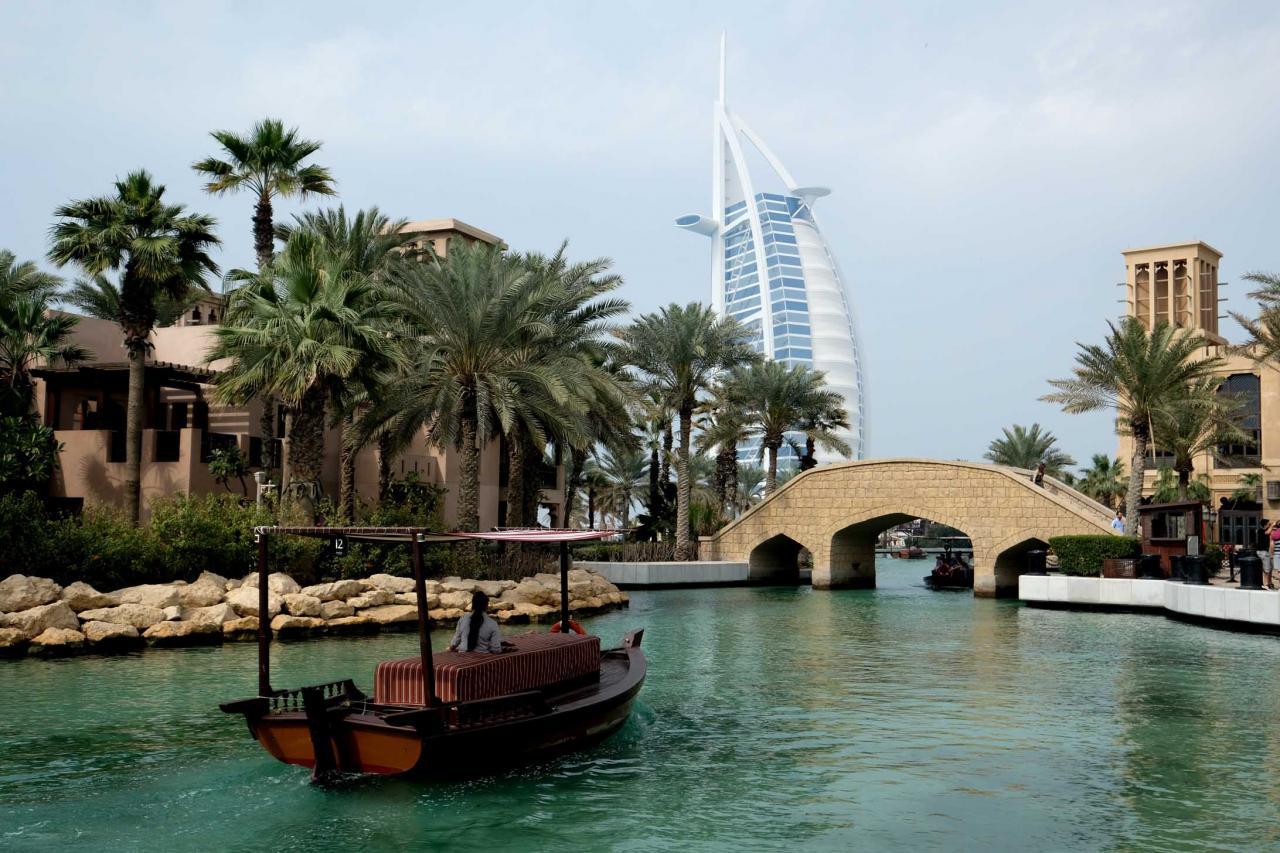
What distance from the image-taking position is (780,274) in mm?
131750

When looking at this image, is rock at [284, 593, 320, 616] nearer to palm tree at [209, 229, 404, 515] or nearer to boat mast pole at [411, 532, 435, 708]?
palm tree at [209, 229, 404, 515]

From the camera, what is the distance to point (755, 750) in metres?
13.7

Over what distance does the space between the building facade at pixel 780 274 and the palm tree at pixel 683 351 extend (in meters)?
77.7

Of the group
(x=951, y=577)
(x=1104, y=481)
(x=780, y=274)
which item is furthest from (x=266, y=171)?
(x=780, y=274)

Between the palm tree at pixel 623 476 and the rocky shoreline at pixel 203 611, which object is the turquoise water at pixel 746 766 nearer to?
the rocky shoreline at pixel 203 611

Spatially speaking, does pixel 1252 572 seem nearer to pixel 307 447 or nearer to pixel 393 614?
pixel 393 614

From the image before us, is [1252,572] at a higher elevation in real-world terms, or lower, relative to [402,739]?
higher

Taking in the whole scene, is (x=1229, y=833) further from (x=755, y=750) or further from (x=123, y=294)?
(x=123, y=294)

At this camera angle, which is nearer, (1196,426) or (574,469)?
(1196,426)

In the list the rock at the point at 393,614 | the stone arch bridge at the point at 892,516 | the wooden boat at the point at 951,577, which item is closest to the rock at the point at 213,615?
the rock at the point at 393,614

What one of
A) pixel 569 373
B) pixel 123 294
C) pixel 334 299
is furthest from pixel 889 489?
pixel 123 294

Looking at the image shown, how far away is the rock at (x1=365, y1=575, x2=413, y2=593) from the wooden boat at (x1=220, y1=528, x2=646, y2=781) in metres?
13.6

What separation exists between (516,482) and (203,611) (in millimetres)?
14050

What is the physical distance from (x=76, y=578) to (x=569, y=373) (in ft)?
43.2
